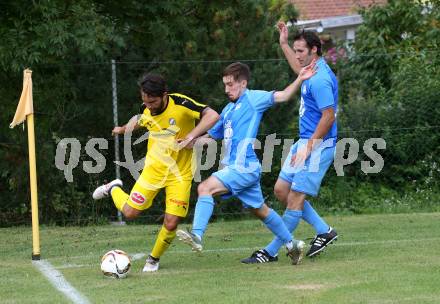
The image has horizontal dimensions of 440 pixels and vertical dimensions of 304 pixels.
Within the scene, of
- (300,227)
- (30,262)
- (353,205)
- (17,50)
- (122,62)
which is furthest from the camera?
(353,205)

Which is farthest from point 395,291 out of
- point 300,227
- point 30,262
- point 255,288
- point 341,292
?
point 300,227

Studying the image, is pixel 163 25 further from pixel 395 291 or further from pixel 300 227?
pixel 395 291

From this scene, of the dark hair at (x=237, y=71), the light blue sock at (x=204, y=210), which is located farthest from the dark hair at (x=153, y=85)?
the light blue sock at (x=204, y=210)

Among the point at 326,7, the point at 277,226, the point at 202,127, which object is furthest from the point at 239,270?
the point at 326,7

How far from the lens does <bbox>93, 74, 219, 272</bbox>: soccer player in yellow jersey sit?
26.7 feet

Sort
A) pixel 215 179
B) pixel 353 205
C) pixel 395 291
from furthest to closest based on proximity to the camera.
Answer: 1. pixel 353 205
2. pixel 215 179
3. pixel 395 291

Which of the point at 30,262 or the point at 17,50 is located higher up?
the point at 17,50

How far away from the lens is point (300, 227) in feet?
38.8

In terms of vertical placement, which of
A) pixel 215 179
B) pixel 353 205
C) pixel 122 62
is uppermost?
pixel 122 62

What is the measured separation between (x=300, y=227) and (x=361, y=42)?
24.4 feet

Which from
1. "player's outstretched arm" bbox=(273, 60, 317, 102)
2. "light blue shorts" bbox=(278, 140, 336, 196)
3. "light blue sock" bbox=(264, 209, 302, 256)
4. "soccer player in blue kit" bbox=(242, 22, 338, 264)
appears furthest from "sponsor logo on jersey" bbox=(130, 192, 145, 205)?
"player's outstretched arm" bbox=(273, 60, 317, 102)

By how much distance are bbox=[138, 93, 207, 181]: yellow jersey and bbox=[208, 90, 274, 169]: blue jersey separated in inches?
12.0

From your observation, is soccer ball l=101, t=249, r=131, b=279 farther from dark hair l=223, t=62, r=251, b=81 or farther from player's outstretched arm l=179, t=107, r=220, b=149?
dark hair l=223, t=62, r=251, b=81

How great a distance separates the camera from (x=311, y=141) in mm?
8227
